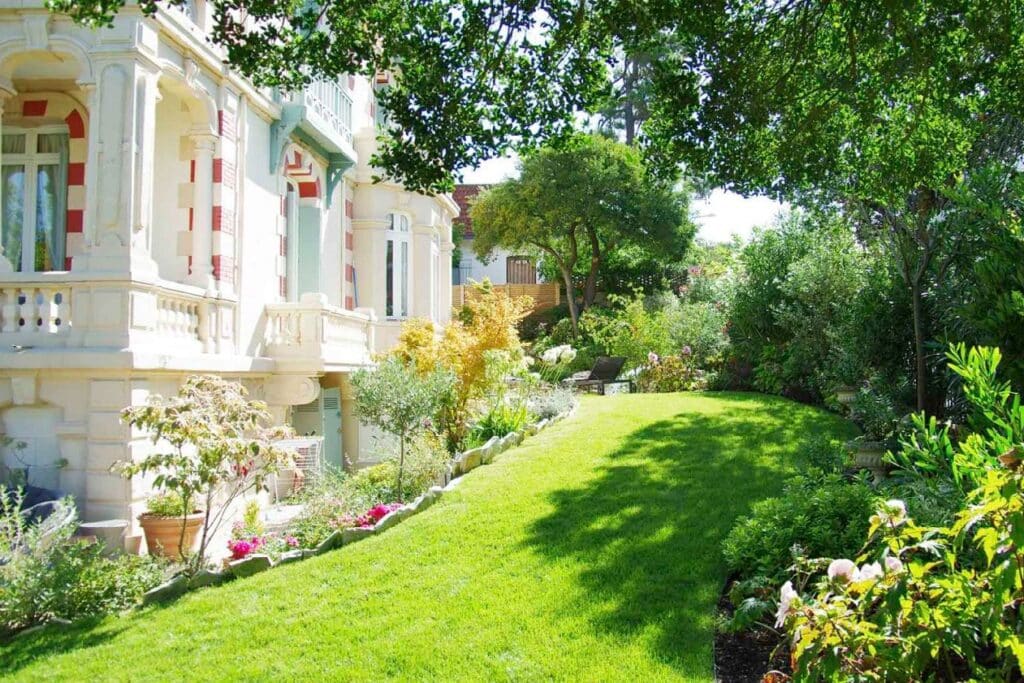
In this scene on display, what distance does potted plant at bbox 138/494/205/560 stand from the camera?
25.6 ft

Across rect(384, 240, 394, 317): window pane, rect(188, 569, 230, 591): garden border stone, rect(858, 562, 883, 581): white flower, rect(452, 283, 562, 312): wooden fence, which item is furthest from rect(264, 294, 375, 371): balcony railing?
rect(452, 283, 562, 312): wooden fence

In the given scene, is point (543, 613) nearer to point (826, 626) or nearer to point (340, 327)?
point (826, 626)

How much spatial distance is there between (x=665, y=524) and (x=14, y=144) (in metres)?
8.53

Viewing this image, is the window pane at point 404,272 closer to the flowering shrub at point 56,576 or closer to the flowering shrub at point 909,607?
the flowering shrub at point 56,576

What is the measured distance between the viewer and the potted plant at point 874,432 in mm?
7277

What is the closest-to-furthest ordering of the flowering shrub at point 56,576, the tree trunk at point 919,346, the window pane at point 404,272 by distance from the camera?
the flowering shrub at point 56,576 → the tree trunk at point 919,346 → the window pane at point 404,272

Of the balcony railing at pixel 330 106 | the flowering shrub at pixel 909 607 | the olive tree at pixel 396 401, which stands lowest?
the flowering shrub at pixel 909 607

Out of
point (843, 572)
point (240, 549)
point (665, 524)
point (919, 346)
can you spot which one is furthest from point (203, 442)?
point (919, 346)

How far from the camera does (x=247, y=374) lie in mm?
10406

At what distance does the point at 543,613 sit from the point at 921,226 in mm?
6697

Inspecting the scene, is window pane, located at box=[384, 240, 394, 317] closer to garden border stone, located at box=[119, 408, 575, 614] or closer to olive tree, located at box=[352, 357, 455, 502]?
olive tree, located at box=[352, 357, 455, 502]

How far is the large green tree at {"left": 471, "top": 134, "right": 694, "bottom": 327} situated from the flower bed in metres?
17.3

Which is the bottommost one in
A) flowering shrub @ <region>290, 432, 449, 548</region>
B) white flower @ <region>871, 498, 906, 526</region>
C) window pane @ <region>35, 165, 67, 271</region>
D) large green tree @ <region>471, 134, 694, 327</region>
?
flowering shrub @ <region>290, 432, 449, 548</region>

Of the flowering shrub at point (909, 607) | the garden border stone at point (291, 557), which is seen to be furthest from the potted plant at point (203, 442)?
the flowering shrub at point (909, 607)
